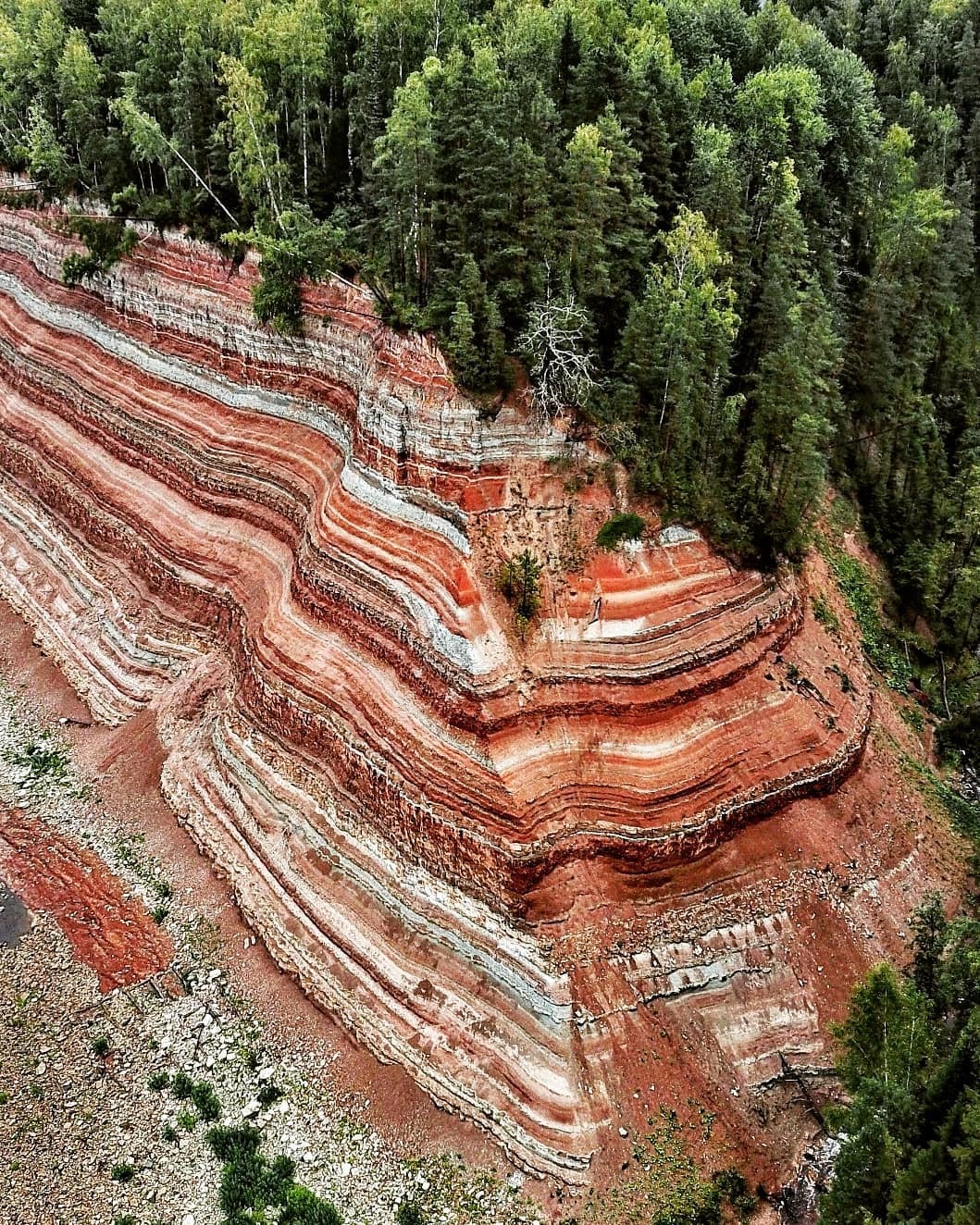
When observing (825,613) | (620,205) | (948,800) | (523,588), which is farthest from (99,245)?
(948,800)

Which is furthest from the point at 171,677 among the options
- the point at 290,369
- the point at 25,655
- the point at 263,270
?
the point at 263,270

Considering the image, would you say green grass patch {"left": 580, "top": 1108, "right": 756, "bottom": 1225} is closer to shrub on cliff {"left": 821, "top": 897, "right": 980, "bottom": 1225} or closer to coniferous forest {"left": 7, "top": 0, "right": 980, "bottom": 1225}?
shrub on cliff {"left": 821, "top": 897, "right": 980, "bottom": 1225}

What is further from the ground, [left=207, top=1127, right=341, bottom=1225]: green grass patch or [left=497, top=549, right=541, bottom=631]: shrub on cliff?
[left=497, top=549, right=541, bottom=631]: shrub on cliff

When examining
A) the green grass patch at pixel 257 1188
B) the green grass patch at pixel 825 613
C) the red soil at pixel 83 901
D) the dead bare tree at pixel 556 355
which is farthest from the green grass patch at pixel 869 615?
the red soil at pixel 83 901

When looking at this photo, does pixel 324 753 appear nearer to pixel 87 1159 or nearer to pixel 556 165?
pixel 87 1159

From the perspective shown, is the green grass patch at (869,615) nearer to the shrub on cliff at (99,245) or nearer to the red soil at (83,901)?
the red soil at (83,901)

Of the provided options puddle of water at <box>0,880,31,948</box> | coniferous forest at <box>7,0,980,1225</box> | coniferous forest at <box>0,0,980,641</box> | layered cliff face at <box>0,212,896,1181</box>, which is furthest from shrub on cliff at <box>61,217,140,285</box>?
puddle of water at <box>0,880,31,948</box>
